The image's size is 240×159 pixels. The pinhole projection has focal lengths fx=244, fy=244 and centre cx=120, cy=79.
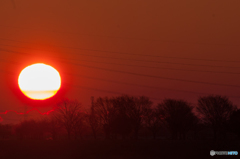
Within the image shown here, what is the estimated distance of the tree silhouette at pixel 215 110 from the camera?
260 ft

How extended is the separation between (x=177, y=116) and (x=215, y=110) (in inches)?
495

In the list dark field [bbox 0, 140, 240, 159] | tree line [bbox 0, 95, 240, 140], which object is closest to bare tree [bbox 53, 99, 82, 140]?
tree line [bbox 0, 95, 240, 140]

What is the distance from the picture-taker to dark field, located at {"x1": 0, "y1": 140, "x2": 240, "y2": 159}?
4778cm

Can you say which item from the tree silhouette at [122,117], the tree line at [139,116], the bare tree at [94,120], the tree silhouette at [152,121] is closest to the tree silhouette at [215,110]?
the tree line at [139,116]

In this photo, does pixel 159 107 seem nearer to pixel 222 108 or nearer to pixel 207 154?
pixel 222 108

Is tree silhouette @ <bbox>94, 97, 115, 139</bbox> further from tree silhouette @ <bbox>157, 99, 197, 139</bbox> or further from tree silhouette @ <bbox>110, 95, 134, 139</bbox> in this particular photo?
tree silhouette @ <bbox>157, 99, 197, 139</bbox>

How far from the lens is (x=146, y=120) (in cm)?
9294

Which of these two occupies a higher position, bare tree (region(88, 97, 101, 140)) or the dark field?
bare tree (region(88, 97, 101, 140))

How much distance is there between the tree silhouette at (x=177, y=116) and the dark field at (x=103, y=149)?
99.2 ft

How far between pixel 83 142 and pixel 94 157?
6.98 metres

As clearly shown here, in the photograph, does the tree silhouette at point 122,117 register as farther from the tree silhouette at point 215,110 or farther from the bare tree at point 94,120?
the tree silhouette at point 215,110

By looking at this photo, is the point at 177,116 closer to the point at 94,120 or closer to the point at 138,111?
the point at 138,111

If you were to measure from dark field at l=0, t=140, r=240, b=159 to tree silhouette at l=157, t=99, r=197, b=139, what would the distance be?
30239 mm

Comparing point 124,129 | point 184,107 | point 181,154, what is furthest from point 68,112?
point 181,154
